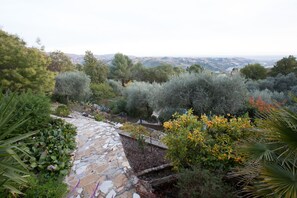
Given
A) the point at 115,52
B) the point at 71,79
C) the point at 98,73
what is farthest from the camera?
the point at 115,52

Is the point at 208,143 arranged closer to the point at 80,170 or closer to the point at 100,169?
the point at 100,169

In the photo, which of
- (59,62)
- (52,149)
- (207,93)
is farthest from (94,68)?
(52,149)

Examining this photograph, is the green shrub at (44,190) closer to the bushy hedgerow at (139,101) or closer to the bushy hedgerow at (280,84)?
the bushy hedgerow at (139,101)

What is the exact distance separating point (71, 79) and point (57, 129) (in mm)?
9689

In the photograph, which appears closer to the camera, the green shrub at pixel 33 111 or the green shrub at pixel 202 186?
the green shrub at pixel 202 186

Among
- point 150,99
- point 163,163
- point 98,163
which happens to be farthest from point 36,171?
point 150,99

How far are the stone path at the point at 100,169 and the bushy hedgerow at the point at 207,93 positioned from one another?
15.1ft

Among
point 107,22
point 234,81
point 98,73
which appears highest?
point 107,22

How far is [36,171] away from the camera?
4.26 m

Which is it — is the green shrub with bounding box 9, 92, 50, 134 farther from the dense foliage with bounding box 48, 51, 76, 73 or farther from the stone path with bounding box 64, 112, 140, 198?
the dense foliage with bounding box 48, 51, 76, 73

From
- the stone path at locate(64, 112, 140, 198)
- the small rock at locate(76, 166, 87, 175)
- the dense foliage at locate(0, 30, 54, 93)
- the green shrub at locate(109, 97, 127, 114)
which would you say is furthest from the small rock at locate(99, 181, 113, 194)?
the green shrub at locate(109, 97, 127, 114)

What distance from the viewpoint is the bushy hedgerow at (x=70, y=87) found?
14.4 metres

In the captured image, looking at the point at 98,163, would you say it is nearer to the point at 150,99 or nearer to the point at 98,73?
the point at 150,99

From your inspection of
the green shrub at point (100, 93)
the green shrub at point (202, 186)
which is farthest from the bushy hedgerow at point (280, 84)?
the green shrub at point (202, 186)
